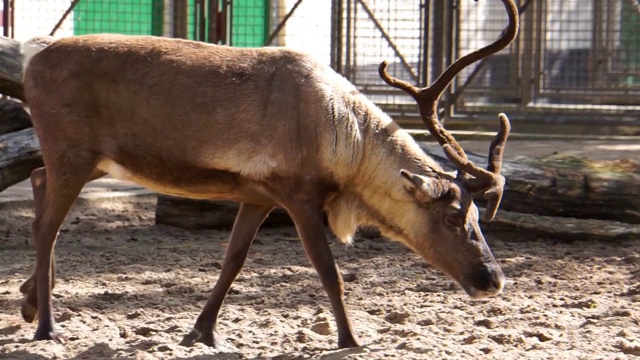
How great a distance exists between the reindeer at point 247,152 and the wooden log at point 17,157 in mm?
2157

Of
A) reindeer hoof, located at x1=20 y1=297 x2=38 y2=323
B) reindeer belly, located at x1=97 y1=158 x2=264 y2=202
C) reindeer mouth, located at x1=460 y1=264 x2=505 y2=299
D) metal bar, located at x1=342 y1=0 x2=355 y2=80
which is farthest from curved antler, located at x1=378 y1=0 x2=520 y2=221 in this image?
metal bar, located at x1=342 y1=0 x2=355 y2=80

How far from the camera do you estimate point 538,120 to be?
12.0 metres

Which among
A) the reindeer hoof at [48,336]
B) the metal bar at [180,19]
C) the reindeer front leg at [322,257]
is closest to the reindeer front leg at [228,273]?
the reindeer front leg at [322,257]

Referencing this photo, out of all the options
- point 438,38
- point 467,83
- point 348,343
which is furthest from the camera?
point 467,83

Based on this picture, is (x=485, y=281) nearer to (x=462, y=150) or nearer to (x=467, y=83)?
(x=462, y=150)

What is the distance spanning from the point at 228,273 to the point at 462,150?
52.2 inches

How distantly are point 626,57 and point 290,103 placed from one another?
25.5ft

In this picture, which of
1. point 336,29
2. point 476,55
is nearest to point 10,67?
point 476,55

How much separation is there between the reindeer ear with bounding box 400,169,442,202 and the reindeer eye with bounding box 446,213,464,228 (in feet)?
0.40

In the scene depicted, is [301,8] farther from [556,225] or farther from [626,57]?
[556,225]

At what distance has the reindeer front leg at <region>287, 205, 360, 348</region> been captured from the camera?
509 centimetres

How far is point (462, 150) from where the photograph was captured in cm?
541

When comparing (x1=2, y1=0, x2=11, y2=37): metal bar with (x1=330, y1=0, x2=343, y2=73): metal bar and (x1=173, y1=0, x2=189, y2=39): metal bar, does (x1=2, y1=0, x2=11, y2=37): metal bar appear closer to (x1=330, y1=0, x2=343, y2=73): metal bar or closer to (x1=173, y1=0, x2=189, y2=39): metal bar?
(x1=173, y1=0, x2=189, y2=39): metal bar

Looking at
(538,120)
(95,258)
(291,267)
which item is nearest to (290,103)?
(291,267)
